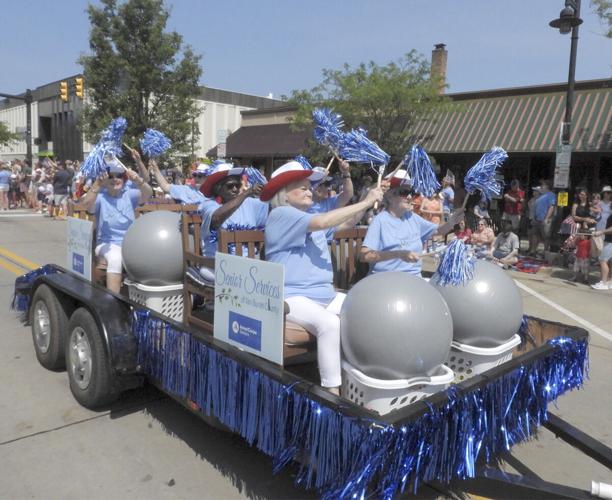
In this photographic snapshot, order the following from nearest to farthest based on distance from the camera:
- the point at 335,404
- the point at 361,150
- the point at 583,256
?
the point at 335,404 → the point at 361,150 → the point at 583,256

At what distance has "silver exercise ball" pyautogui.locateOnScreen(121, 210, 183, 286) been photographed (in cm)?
419

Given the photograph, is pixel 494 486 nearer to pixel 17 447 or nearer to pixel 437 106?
pixel 17 447

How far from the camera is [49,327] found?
4324 millimetres

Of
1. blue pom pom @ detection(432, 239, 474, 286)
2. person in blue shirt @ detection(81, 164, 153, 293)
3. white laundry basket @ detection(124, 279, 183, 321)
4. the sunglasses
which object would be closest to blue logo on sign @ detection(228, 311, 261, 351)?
blue pom pom @ detection(432, 239, 474, 286)

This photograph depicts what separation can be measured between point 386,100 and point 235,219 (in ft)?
40.9

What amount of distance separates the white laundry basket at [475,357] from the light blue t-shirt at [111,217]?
309cm

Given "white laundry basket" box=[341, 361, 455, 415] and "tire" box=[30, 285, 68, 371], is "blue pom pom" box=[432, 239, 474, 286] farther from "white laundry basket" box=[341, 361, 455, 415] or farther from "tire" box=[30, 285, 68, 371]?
"tire" box=[30, 285, 68, 371]

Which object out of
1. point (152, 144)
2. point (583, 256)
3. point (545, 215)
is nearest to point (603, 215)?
point (583, 256)

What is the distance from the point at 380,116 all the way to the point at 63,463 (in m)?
14.5

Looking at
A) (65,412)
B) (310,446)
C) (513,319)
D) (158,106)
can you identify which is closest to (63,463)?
(65,412)

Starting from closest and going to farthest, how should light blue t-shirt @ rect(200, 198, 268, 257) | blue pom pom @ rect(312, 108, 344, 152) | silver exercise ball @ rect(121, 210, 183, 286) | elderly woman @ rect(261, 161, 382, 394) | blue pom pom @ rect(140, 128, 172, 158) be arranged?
elderly woman @ rect(261, 161, 382, 394) < blue pom pom @ rect(312, 108, 344, 152) < light blue t-shirt @ rect(200, 198, 268, 257) < silver exercise ball @ rect(121, 210, 183, 286) < blue pom pom @ rect(140, 128, 172, 158)

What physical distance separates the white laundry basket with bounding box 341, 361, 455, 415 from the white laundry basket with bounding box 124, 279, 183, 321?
1979 millimetres

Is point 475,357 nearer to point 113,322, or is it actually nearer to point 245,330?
point 245,330

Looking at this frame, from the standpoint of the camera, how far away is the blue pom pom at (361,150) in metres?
3.48
